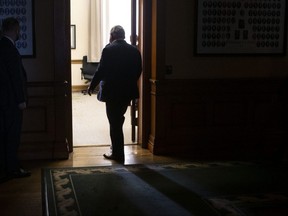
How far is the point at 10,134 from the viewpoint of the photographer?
420 cm

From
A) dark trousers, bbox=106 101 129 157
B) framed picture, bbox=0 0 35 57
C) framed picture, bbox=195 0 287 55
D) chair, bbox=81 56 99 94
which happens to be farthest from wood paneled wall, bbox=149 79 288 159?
chair, bbox=81 56 99 94

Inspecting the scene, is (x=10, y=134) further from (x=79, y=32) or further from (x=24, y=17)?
(x=79, y=32)

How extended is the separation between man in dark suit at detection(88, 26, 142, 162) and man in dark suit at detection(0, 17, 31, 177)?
35.9 inches

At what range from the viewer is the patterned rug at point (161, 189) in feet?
11.7

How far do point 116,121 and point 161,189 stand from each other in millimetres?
1127

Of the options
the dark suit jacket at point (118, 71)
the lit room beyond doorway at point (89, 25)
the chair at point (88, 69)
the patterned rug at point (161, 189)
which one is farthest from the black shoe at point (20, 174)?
the lit room beyond doorway at point (89, 25)

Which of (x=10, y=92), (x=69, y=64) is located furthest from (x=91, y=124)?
(x=10, y=92)

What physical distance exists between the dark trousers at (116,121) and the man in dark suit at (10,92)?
1015mm

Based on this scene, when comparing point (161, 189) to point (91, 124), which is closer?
point (161, 189)

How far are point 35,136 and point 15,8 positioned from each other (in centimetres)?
136

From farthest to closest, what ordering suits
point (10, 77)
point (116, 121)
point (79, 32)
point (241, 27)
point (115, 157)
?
point (79, 32) → point (241, 27) → point (115, 157) → point (116, 121) → point (10, 77)

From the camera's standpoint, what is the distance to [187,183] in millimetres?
4203

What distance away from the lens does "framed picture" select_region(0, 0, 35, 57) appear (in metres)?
4.80

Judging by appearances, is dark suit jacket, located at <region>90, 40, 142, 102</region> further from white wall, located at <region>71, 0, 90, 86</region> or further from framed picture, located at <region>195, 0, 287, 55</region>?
white wall, located at <region>71, 0, 90, 86</region>
